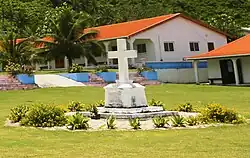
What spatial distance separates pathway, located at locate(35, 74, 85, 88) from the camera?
2914 centimetres

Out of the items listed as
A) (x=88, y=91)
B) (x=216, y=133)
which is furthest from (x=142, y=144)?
(x=88, y=91)

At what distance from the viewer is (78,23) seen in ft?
120

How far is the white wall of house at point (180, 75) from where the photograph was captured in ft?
116

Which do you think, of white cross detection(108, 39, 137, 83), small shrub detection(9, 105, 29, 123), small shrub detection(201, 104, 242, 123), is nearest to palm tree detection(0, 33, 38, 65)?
small shrub detection(9, 105, 29, 123)

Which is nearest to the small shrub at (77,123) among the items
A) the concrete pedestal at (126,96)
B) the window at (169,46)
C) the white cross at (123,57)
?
the concrete pedestal at (126,96)

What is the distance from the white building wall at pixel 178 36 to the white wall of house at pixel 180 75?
174 inches

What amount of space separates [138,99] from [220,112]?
2.34m

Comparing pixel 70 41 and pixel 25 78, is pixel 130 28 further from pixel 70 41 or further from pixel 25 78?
pixel 25 78

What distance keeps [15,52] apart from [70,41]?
5011 millimetres

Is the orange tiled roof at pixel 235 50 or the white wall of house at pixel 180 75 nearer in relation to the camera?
the orange tiled roof at pixel 235 50

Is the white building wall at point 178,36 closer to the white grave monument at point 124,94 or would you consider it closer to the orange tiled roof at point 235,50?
the orange tiled roof at point 235,50

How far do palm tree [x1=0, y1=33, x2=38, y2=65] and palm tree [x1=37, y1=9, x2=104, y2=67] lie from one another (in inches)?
120

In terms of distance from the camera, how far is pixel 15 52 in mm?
33219

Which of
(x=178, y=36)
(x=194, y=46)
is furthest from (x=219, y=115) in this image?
(x=194, y=46)
